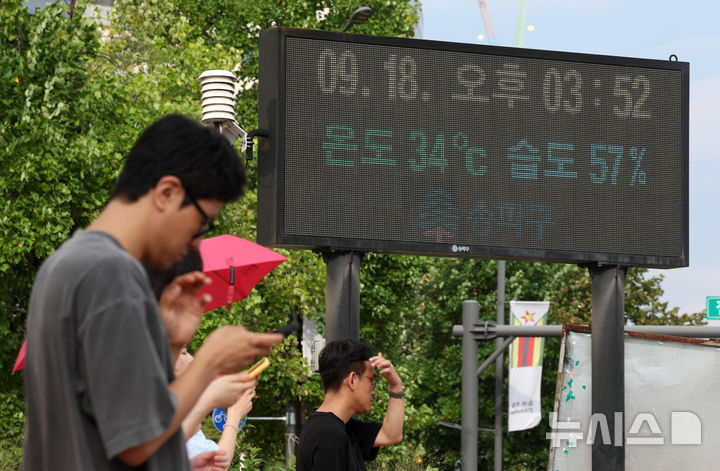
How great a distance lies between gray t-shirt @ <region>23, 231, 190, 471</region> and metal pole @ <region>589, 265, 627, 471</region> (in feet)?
20.6

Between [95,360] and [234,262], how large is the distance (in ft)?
16.5

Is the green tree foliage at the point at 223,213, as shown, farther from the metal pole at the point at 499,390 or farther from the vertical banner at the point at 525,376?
the vertical banner at the point at 525,376

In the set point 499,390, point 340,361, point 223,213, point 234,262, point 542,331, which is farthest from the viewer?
point 499,390

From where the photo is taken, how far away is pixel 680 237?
8359 mm

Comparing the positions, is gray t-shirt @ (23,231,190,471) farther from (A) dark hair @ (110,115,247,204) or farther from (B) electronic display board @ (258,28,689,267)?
(B) electronic display board @ (258,28,689,267)

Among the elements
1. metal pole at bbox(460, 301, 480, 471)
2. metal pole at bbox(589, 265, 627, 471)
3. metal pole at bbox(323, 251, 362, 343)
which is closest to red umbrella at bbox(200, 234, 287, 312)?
metal pole at bbox(323, 251, 362, 343)

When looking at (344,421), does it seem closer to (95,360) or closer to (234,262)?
(234,262)

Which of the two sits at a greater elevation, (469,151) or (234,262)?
(469,151)

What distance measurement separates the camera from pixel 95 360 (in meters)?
2.15

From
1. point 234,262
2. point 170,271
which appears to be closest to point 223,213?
point 234,262

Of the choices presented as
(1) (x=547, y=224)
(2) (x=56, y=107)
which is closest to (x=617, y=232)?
(1) (x=547, y=224)

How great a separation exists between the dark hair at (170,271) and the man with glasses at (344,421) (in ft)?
7.22

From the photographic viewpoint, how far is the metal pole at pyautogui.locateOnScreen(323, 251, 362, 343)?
24.9ft

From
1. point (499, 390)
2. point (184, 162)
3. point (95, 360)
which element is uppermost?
point (184, 162)
